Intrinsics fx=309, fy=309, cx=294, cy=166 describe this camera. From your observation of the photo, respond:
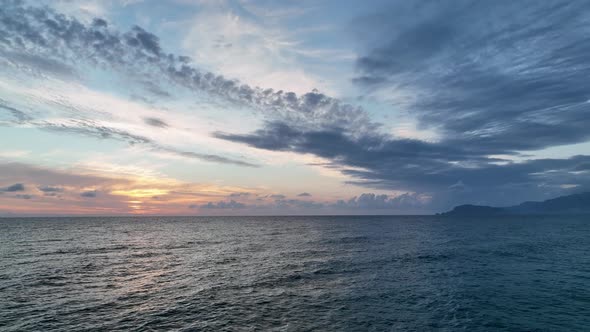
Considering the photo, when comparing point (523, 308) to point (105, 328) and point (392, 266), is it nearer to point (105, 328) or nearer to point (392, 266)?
point (392, 266)

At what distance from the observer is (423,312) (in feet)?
108

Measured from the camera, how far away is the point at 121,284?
4388 cm

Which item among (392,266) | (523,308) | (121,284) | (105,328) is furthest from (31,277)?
(523,308)

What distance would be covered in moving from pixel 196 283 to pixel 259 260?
1947 centimetres

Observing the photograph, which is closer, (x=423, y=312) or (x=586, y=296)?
(x=423, y=312)

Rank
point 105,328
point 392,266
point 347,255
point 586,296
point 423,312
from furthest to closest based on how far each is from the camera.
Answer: point 347,255
point 392,266
point 586,296
point 423,312
point 105,328

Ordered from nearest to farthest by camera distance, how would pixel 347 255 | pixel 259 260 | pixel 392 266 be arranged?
pixel 392 266 → pixel 259 260 → pixel 347 255

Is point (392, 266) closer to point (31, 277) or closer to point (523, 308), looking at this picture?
point (523, 308)

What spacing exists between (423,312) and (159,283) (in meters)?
35.4

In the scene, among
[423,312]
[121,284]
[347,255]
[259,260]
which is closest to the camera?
[423,312]

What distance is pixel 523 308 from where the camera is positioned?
34.4 metres

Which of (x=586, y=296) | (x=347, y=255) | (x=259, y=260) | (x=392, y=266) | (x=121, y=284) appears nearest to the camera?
(x=586, y=296)

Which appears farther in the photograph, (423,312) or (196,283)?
(196,283)

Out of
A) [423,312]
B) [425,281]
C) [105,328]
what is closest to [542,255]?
[425,281]
